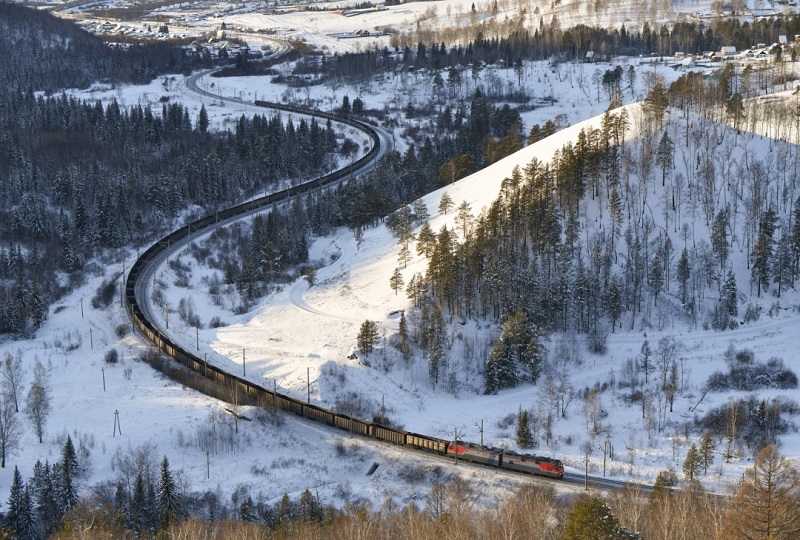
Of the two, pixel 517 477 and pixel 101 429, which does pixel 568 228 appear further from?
pixel 101 429

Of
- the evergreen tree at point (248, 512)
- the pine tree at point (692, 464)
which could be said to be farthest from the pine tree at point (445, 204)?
the evergreen tree at point (248, 512)

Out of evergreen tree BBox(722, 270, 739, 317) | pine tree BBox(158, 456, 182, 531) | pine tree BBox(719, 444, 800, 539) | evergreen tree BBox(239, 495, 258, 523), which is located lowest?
evergreen tree BBox(239, 495, 258, 523)

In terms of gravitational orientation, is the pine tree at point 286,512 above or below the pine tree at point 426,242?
below

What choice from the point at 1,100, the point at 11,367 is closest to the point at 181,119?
the point at 1,100

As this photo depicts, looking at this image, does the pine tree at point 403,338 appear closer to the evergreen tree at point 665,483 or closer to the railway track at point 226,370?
the railway track at point 226,370

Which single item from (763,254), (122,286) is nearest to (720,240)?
(763,254)

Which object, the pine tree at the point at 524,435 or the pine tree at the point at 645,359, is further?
the pine tree at the point at 645,359

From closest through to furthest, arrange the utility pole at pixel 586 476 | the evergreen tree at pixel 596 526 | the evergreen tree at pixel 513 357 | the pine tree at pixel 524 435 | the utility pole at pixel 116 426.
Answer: the evergreen tree at pixel 596 526
the utility pole at pixel 586 476
the pine tree at pixel 524 435
the utility pole at pixel 116 426
the evergreen tree at pixel 513 357

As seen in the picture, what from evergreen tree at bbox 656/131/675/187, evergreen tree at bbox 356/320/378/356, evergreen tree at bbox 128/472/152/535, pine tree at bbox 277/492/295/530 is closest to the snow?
evergreen tree at bbox 356/320/378/356

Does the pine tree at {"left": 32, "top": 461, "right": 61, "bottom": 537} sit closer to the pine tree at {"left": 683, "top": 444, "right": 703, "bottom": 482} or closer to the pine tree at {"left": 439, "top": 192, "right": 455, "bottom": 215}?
the pine tree at {"left": 683, "top": 444, "right": 703, "bottom": 482}
